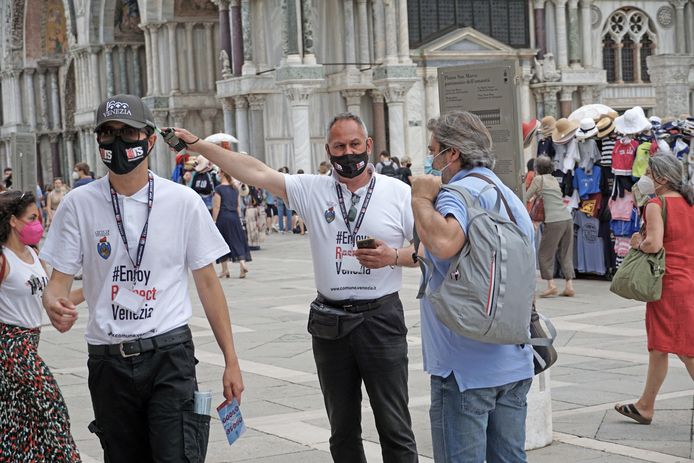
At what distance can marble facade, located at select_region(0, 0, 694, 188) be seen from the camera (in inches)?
1313

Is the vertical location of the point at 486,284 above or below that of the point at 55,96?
below

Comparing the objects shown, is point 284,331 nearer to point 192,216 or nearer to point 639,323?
point 639,323

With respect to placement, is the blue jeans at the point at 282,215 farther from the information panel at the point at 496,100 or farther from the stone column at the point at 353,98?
the information panel at the point at 496,100

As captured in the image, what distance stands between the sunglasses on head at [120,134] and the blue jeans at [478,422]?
64.6 inches

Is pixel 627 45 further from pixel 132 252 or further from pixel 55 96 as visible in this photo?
pixel 132 252

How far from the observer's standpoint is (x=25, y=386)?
5.88m

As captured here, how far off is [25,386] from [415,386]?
4.21m

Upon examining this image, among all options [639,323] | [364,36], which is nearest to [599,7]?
[364,36]

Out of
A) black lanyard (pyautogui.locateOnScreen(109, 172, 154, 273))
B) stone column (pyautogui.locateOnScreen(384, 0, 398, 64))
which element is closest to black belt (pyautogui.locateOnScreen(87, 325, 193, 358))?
black lanyard (pyautogui.locateOnScreen(109, 172, 154, 273))

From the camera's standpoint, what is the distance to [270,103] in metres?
34.8

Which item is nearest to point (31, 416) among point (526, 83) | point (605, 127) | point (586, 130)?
point (586, 130)

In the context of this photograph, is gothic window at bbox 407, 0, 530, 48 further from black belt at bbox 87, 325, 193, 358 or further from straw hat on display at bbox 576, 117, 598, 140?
black belt at bbox 87, 325, 193, 358

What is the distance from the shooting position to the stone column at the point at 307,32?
32.8m

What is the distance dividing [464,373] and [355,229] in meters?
1.27
